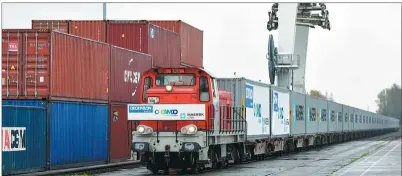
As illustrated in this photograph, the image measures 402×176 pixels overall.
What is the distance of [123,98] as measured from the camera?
2722cm

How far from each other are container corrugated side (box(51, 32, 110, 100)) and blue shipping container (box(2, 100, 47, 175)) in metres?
0.96

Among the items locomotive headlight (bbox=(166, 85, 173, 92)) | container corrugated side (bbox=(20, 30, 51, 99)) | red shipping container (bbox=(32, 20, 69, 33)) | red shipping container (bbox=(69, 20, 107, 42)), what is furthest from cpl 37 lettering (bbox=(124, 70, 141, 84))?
locomotive headlight (bbox=(166, 85, 173, 92))

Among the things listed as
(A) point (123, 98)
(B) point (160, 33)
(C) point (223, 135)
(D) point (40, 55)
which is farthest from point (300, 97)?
(D) point (40, 55)

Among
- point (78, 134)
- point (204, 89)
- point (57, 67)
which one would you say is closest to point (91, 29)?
point (78, 134)

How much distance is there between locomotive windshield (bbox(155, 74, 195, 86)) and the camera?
20.5 metres

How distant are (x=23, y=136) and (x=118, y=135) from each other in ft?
22.9

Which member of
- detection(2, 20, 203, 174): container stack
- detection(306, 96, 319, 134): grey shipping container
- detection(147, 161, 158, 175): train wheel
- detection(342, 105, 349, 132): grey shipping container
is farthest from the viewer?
detection(342, 105, 349, 132): grey shipping container

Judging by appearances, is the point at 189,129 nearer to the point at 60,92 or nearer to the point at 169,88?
the point at 169,88

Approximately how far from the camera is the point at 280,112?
32.0 meters

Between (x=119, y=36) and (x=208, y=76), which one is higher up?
(x=119, y=36)

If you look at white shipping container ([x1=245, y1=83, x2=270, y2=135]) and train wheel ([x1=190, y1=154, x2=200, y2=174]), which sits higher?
white shipping container ([x1=245, y1=83, x2=270, y2=135])

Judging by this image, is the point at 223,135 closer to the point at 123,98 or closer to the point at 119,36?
the point at 123,98

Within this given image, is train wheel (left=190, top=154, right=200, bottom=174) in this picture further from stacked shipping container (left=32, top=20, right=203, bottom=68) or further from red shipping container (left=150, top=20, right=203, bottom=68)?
red shipping container (left=150, top=20, right=203, bottom=68)

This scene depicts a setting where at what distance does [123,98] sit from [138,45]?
10.3 ft
